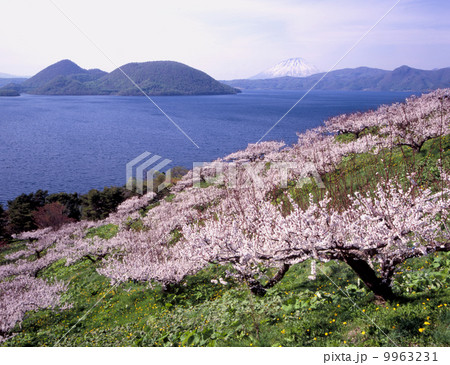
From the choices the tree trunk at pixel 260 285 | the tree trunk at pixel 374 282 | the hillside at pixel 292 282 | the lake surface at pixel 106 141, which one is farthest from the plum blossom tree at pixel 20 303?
the lake surface at pixel 106 141

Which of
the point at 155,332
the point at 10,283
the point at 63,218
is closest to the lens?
the point at 155,332

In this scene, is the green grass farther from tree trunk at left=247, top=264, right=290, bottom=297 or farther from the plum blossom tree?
the plum blossom tree

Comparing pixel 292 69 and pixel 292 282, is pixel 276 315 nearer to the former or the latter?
pixel 292 282

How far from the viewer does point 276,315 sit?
336 inches

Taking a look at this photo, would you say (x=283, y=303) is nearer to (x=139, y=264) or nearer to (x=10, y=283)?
(x=139, y=264)

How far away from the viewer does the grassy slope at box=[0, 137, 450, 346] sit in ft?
21.4

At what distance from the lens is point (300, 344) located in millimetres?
6855

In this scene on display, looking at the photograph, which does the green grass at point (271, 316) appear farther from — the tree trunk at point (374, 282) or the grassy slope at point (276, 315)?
the tree trunk at point (374, 282)

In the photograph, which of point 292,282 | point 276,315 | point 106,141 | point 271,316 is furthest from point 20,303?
point 106,141

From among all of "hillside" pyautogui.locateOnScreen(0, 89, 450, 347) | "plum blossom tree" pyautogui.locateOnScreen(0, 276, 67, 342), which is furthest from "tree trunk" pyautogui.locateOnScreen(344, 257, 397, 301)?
"plum blossom tree" pyautogui.locateOnScreen(0, 276, 67, 342)

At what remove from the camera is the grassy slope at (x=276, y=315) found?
6.52 m

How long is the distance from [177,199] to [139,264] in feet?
63.1

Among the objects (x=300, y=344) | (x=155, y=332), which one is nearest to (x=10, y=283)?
(x=155, y=332)

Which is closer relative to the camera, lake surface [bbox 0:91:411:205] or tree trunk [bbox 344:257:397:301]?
tree trunk [bbox 344:257:397:301]
